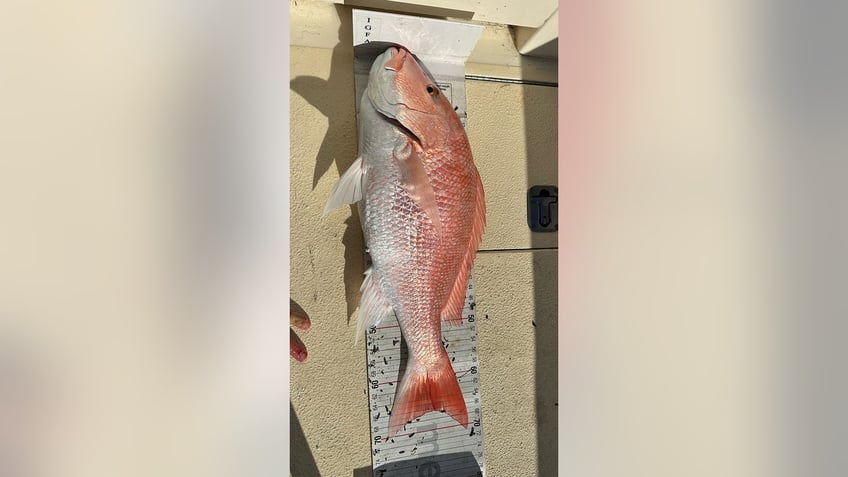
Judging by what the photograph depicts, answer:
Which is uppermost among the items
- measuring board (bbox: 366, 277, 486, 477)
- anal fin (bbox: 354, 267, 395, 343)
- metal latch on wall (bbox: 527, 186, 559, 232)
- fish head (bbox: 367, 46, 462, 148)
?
fish head (bbox: 367, 46, 462, 148)

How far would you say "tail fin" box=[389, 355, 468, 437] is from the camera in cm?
92

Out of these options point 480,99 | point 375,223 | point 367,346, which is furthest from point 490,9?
point 367,346

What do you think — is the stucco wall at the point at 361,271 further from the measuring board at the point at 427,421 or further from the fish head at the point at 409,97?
the fish head at the point at 409,97

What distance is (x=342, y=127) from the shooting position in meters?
0.95

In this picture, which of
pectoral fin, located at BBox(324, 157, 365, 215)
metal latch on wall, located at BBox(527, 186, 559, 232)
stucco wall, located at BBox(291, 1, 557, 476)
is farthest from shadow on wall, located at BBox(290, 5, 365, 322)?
metal latch on wall, located at BBox(527, 186, 559, 232)

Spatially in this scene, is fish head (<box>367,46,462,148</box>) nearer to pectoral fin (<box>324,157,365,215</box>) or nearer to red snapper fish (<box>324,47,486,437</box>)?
red snapper fish (<box>324,47,486,437</box>)

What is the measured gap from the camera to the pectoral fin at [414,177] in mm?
818

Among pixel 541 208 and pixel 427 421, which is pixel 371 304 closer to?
Result: pixel 427 421

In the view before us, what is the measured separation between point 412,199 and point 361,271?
0.23 metres

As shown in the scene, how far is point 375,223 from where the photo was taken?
845 millimetres

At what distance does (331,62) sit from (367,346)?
1.98ft

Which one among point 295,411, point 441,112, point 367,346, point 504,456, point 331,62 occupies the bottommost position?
point 504,456

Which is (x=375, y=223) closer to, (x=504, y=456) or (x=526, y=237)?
(x=526, y=237)

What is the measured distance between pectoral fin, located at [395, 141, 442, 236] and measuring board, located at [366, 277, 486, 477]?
0.96ft
